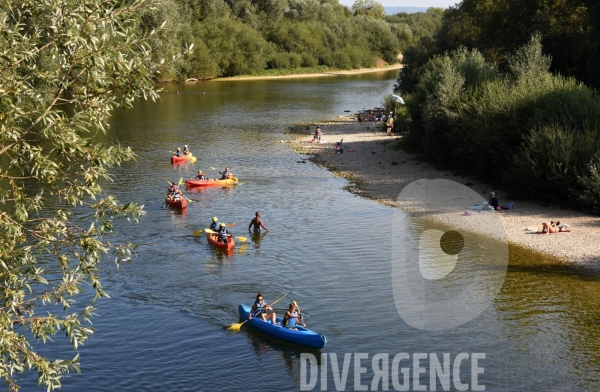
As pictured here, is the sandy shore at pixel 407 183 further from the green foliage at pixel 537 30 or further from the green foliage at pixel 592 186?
the green foliage at pixel 537 30

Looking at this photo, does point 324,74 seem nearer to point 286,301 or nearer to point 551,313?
point 286,301

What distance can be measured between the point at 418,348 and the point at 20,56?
1539cm

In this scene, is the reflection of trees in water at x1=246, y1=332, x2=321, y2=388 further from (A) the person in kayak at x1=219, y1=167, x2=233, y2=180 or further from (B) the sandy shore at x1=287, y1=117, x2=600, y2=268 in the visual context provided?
(A) the person in kayak at x1=219, y1=167, x2=233, y2=180

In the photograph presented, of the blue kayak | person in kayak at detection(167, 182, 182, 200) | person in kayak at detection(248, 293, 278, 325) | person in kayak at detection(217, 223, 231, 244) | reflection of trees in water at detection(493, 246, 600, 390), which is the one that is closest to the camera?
reflection of trees in water at detection(493, 246, 600, 390)

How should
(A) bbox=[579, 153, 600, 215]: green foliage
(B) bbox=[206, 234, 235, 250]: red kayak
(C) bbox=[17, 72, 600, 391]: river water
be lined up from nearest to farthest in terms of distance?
→ (C) bbox=[17, 72, 600, 391]: river water
(B) bbox=[206, 234, 235, 250]: red kayak
(A) bbox=[579, 153, 600, 215]: green foliage

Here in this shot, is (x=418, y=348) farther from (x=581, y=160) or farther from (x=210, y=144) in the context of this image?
(x=210, y=144)

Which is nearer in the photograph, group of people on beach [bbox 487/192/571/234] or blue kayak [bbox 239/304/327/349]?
blue kayak [bbox 239/304/327/349]

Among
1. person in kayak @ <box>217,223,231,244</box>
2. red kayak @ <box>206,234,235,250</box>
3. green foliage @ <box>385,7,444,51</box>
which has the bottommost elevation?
red kayak @ <box>206,234,235,250</box>

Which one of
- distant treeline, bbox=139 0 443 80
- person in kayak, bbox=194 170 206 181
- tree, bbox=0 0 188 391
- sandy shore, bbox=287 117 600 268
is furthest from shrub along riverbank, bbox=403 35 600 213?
distant treeline, bbox=139 0 443 80

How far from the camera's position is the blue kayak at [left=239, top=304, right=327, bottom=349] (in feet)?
69.8

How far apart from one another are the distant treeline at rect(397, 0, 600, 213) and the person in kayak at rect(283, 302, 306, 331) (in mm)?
18252
